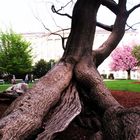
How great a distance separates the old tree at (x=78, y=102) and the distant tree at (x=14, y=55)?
1835 inches

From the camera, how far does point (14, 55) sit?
56.6 m

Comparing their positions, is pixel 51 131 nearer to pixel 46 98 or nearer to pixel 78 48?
pixel 46 98

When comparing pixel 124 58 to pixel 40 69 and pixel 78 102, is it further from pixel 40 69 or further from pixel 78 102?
pixel 78 102

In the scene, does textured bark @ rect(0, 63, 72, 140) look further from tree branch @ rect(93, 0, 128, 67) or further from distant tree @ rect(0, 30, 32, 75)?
distant tree @ rect(0, 30, 32, 75)

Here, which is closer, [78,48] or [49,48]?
[78,48]

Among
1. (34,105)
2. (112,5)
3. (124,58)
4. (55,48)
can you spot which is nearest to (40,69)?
(124,58)

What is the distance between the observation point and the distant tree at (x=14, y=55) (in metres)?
56.4

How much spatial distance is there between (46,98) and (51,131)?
3.51 ft

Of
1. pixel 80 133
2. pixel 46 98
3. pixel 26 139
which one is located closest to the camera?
pixel 26 139

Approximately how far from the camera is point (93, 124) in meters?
8.02

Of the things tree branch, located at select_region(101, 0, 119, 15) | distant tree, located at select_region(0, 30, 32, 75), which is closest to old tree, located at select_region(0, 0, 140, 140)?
tree branch, located at select_region(101, 0, 119, 15)

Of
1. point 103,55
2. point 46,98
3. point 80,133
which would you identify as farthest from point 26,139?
point 103,55

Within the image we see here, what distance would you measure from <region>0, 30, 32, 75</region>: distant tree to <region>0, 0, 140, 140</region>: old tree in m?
46.6

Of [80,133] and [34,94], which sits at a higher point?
[34,94]
